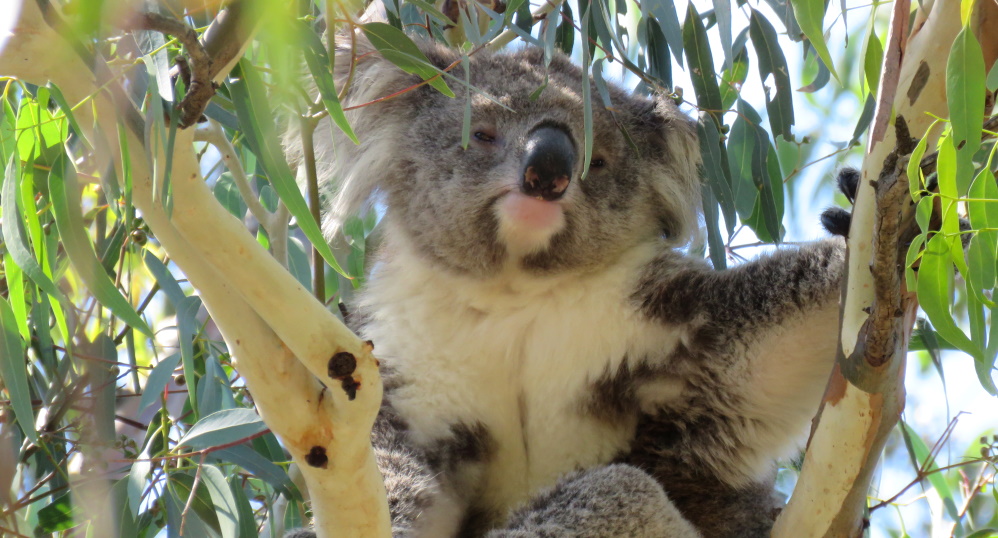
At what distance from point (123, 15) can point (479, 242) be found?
129cm

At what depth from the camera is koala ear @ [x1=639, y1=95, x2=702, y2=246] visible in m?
2.54

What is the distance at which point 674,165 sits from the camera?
257cm

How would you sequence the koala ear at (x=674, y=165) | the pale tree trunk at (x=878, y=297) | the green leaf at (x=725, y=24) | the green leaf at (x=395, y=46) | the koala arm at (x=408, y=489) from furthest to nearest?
the koala ear at (x=674, y=165)
the koala arm at (x=408, y=489)
the green leaf at (x=725, y=24)
the green leaf at (x=395, y=46)
the pale tree trunk at (x=878, y=297)

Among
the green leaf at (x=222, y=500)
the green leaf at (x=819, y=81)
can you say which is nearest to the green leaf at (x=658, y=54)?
the green leaf at (x=819, y=81)

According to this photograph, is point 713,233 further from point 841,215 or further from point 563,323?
point 841,215

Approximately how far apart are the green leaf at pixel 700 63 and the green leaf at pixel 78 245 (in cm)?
139

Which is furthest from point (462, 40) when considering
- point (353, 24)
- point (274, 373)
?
point (274, 373)

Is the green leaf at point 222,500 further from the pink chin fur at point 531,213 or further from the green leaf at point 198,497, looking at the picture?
the pink chin fur at point 531,213

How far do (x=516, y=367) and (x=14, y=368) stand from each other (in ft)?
3.64

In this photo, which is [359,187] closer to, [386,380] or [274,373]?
[386,380]

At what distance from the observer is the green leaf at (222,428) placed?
6.38 ft

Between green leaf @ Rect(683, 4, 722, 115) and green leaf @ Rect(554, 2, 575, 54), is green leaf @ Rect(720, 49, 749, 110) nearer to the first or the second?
green leaf @ Rect(683, 4, 722, 115)

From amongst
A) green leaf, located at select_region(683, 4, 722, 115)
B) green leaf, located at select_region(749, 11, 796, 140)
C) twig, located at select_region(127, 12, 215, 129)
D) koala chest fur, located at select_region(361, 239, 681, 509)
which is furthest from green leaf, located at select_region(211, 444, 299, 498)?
green leaf, located at select_region(749, 11, 796, 140)

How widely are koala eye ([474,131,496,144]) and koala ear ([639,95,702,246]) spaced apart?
0.43 meters
